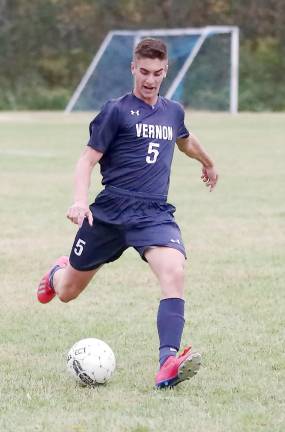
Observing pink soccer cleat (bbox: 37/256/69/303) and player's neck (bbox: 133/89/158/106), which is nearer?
player's neck (bbox: 133/89/158/106)

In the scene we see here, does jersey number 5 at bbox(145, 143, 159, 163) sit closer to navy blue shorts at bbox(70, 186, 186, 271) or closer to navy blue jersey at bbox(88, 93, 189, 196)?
navy blue jersey at bbox(88, 93, 189, 196)

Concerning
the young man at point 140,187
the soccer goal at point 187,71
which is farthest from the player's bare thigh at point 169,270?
the soccer goal at point 187,71

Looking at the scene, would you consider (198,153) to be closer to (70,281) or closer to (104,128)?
(104,128)

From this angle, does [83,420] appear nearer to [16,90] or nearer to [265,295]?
[265,295]

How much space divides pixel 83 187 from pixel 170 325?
80cm

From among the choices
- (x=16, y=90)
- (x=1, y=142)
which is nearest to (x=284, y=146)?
(x=1, y=142)

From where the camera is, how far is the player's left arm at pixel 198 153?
5.82 meters

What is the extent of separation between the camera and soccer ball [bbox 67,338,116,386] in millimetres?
5027

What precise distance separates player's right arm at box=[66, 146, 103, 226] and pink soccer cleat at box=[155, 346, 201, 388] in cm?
78

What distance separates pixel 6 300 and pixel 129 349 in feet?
5.35

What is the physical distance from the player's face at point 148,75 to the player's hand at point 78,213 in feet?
2.36

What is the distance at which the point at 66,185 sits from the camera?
14.2m

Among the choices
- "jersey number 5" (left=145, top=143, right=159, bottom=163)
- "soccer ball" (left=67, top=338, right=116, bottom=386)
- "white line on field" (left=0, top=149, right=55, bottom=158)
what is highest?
"jersey number 5" (left=145, top=143, right=159, bottom=163)

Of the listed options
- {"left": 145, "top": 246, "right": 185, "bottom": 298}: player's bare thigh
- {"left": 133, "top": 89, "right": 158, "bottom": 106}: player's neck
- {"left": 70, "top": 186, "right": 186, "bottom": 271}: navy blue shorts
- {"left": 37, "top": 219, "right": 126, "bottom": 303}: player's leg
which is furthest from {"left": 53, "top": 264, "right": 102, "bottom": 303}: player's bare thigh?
{"left": 133, "top": 89, "right": 158, "bottom": 106}: player's neck
